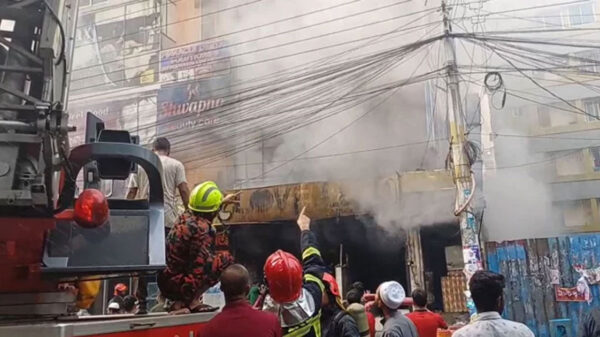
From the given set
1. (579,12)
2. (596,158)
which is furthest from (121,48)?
(596,158)

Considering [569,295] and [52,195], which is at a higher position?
[52,195]

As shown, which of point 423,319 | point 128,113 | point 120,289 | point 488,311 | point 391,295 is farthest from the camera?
point 128,113

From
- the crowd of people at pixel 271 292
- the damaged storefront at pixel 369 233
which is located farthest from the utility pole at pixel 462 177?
the crowd of people at pixel 271 292

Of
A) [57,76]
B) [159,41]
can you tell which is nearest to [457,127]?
[57,76]

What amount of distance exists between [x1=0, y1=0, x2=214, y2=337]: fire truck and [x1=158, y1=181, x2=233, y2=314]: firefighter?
0.67 m

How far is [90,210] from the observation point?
192 cm

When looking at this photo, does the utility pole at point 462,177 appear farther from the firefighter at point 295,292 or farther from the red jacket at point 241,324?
the red jacket at point 241,324

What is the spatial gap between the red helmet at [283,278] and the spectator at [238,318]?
0.28 metres

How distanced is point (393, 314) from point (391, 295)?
6.0 inches

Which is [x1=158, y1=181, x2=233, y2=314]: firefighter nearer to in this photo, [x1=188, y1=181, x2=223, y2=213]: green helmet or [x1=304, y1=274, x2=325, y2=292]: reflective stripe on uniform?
[x1=188, y1=181, x2=223, y2=213]: green helmet

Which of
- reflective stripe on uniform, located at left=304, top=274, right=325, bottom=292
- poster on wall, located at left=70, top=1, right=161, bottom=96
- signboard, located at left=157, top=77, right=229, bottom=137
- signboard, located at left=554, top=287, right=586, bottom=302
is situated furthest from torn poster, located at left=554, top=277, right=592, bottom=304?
poster on wall, located at left=70, top=1, right=161, bottom=96

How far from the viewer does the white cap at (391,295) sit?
12.5 ft

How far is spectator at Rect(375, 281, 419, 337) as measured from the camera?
3652mm

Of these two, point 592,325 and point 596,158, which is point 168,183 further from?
point 596,158
